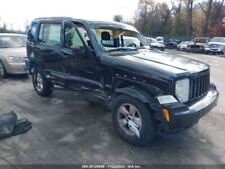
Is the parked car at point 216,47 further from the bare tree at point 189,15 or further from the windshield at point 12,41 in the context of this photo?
the bare tree at point 189,15

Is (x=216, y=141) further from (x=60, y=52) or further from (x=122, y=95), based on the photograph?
(x=60, y=52)

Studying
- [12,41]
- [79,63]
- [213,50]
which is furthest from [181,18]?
[79,63]

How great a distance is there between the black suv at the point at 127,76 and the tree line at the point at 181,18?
154 ft

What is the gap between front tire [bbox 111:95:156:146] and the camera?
4098 mm

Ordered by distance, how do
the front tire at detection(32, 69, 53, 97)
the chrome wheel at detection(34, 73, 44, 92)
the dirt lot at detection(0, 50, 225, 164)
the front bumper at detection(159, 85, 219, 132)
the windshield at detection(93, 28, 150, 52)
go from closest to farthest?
the front bumper at detection(159, 85, 219, 132), the dirt lot at detection(0, 50, 225, 164), the windshield at detection(93, 28, 150, 52), the front tire at detection(32, 69, 53, 97), the chrome wheel at detection(34, 73, 44, 92)

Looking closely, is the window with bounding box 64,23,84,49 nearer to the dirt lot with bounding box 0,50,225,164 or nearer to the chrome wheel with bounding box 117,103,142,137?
the dirt lot with bounding box 0,50,225,164

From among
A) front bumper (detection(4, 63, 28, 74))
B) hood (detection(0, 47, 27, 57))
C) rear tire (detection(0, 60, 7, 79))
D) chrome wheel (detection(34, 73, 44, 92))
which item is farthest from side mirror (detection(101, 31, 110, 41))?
rear tire (detection(0, 60, 7, 79))

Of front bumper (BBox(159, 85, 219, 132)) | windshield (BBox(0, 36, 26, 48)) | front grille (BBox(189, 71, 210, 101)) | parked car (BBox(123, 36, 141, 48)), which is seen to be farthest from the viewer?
windshield (BBox(0, 36, 26, 48))

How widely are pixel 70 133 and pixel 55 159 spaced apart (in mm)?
940

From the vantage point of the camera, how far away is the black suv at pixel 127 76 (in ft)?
13.1

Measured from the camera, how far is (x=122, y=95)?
4.45 meters

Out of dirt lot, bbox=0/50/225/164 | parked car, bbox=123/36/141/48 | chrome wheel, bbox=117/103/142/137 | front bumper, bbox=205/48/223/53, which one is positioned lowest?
front bumper, bbox=205/48/223/53

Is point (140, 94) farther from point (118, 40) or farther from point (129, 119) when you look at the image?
point (118, 40)

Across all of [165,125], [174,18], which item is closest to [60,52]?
[165,125]
